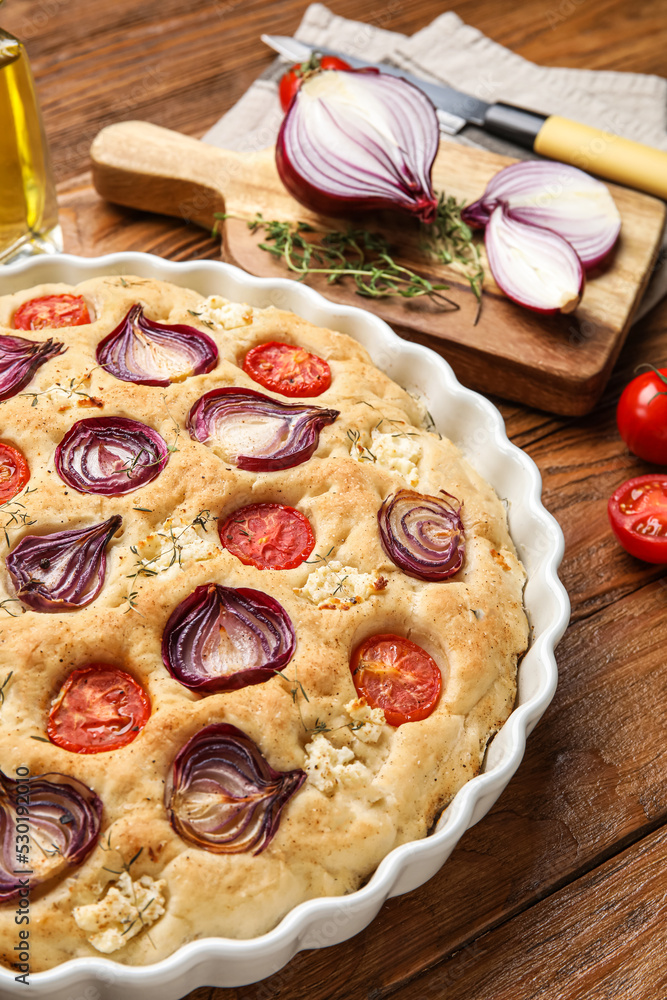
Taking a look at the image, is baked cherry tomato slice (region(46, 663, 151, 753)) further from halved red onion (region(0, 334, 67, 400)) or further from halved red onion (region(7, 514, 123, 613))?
halved red onion (region(0, 334, 67, 400))

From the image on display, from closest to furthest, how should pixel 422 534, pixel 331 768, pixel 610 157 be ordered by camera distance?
pixel 331 768 → pixel 422 534 → pixel 610 157

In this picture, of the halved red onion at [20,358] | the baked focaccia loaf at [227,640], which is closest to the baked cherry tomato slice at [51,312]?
the baked focaccia loaf at [227,640]

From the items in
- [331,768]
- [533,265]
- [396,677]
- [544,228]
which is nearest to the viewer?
[331,768]

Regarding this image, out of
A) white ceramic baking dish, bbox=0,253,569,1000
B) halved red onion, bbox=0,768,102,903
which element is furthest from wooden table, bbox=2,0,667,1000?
halved red onion, bbox=0,768,102,903

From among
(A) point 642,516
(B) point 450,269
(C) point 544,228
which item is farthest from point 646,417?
(B) point 450,269

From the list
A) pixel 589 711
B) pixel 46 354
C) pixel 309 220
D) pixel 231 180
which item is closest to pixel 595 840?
pixel 589 711

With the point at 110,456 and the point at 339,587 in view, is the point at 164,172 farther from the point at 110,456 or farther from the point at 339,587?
the point at 339,587

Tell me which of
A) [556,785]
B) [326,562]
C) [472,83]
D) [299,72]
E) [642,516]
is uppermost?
[299,72]
